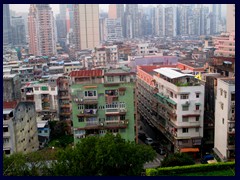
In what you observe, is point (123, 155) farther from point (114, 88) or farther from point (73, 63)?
point (73, 63)

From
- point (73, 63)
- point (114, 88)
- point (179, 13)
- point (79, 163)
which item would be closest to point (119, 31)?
point (179, 13)

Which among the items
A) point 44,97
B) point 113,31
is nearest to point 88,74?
point 44,97

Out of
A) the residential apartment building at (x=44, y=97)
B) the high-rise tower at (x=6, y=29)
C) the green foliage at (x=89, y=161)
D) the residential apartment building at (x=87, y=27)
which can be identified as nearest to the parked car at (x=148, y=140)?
the residential apartment building at (x=44, y=97)

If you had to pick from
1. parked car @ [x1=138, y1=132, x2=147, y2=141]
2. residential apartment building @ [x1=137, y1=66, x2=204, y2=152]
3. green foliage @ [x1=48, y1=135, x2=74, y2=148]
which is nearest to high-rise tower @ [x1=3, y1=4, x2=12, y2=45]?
green foliage @ [x1=48, y1=135, x2=74, y2=148]

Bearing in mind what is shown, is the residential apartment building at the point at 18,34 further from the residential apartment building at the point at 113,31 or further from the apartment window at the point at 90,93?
the apartment window at the point at 90,93

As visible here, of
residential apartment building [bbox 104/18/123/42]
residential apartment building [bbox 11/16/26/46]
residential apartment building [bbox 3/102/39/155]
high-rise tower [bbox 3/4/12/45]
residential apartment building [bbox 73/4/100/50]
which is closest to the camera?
residential apartment building [bbox 3/102/39/155]

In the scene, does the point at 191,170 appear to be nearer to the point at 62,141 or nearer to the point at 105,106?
the point at 105,106

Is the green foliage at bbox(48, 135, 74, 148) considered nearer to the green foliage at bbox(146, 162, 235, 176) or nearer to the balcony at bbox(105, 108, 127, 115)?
the balcony at bbox(105, 108, 127, 115)
